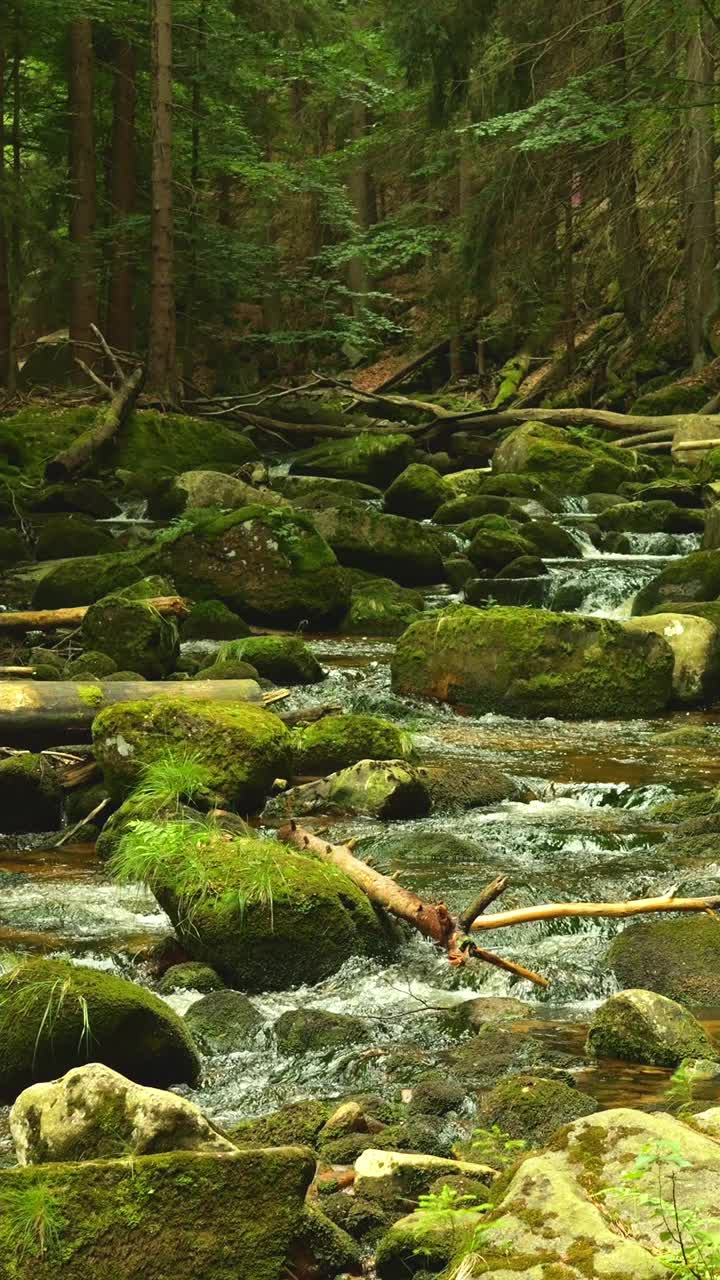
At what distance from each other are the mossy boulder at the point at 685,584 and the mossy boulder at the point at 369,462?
7892 mm

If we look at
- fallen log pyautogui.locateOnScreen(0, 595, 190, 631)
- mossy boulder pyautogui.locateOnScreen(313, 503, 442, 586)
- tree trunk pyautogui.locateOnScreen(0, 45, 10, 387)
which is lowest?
fallen log pyautogui.locateOnScreen(0, 595, 190, 631)

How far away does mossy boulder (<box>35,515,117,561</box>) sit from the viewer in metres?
15.2

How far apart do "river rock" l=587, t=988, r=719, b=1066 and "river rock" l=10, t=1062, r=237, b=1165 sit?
149 cm

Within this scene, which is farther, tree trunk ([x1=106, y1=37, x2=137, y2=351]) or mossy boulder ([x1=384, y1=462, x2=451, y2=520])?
tree trunk ([x1=106, y1=37, x2=137, y2=351])

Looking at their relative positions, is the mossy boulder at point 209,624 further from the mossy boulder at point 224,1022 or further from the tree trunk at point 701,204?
the tree trunk at point 701,204

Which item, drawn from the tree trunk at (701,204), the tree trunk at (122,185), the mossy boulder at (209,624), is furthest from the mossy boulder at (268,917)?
the tree trunk at (122,185)

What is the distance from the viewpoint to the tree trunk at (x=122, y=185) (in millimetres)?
24188

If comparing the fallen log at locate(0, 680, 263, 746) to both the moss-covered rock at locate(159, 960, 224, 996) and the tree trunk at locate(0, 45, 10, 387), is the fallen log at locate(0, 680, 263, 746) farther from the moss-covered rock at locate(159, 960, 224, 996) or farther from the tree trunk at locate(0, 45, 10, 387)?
the tree trunk at locate(0, 45, 10, 387)

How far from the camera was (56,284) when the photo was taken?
26531 millimetres

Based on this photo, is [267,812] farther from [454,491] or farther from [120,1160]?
[454,491]

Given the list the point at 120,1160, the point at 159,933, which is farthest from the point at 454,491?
Answer: the point at 120,1160

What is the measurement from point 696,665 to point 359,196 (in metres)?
26.1

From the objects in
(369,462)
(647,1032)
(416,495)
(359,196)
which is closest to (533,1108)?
(647,1032)

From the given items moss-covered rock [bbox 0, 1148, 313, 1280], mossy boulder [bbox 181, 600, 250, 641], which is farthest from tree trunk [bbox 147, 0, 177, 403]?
moss-covered rock [bbox 0, 1148, 313, 1280]
